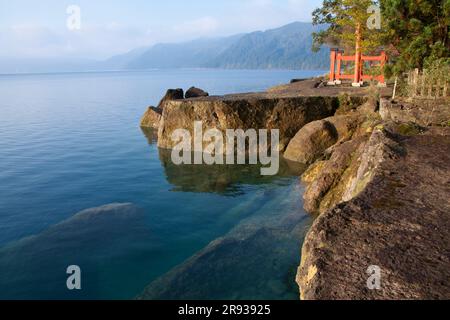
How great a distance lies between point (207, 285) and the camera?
967 cm

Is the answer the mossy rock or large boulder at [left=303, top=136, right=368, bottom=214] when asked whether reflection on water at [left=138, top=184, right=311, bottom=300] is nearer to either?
large boulder at [left=303, top=136, right=368, bottom=214]

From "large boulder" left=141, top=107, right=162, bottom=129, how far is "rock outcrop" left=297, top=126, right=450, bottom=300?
31.5 meters

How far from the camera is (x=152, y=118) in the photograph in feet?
131

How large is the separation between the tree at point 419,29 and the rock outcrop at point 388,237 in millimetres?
10339

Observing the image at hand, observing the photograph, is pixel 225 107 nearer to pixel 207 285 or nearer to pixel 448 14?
pixel 448 14

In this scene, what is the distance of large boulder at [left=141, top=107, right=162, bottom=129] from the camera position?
39531mm

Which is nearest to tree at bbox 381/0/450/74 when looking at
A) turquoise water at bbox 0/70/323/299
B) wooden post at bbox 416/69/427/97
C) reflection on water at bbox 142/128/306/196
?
wooden post at bbox 416/69/427/97

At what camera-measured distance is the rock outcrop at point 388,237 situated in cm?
531

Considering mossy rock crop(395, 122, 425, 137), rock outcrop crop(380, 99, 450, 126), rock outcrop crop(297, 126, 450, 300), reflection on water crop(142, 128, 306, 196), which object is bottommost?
reflection on water crop(142, 128, 306, 196)

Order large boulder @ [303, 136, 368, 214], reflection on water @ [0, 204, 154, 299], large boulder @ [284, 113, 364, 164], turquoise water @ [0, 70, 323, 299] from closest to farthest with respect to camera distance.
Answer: reflection on water @ [0, 204, 154, 299], turquoise water @ [0, 70, 323, 299], large boulder @ [303, 136, 368, 214], large boulder @ [284, 113, 364, 164]

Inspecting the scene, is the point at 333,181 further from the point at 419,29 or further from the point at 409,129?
the point at 419,29

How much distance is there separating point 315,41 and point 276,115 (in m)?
16.2

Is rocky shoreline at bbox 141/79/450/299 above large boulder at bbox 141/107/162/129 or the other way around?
above
